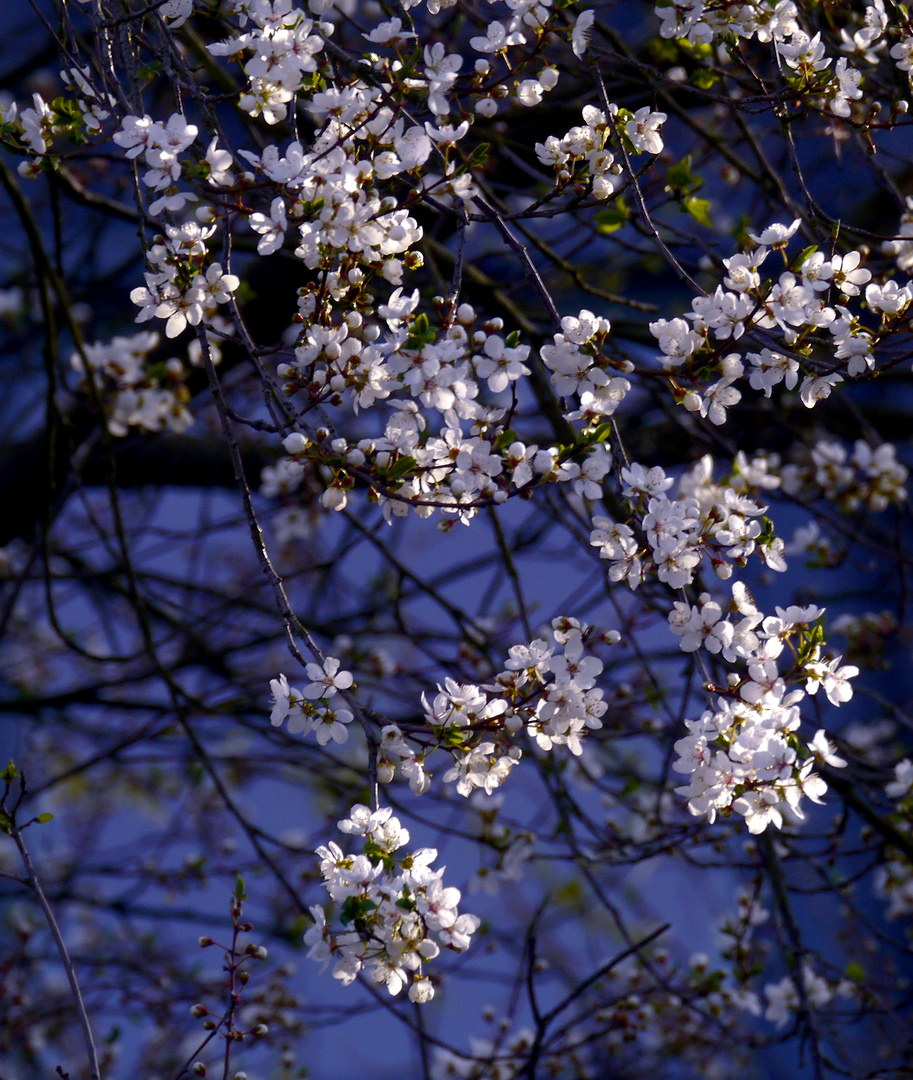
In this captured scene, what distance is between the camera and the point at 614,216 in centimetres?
178

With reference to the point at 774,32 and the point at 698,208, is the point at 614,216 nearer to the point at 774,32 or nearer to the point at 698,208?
the point at 698,208

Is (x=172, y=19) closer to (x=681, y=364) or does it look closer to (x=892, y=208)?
(x=681, y=364)

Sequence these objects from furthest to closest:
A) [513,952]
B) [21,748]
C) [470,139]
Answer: [21,748]
[513,952]
[470,139]

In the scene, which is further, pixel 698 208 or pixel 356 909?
pixel 698 208

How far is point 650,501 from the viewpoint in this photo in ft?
3.95

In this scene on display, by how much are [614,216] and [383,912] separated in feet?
4.16

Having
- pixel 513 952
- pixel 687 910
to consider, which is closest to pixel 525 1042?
pixel 513 952

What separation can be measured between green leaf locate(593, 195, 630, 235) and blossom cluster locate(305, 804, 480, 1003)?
1159 millimetres

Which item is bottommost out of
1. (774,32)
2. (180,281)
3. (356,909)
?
(356,909)

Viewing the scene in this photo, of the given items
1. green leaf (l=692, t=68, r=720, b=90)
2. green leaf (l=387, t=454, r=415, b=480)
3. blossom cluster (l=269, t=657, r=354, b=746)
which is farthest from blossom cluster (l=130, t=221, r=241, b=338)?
green leaf (l=692, t=68, r=720, b=90)

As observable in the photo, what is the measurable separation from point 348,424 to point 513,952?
77.6 inches

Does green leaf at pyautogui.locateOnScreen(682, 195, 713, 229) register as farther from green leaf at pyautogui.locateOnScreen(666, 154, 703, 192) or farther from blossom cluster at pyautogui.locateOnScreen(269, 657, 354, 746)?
blossom cluster at pyautogui.locateOnScreen(269, 657, 354, 746)

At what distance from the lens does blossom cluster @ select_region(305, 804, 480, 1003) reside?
1056 mm

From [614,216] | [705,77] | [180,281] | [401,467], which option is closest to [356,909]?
[401,467]
